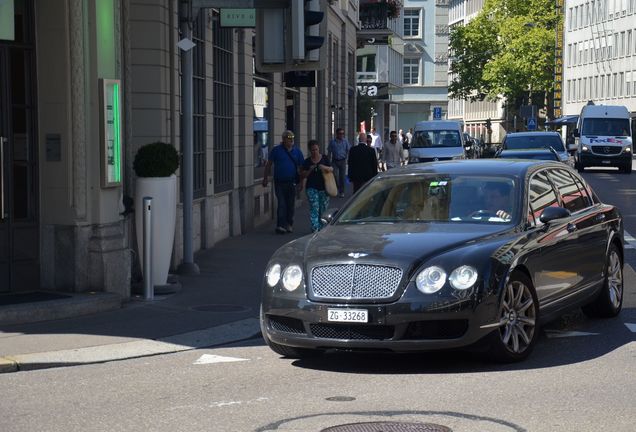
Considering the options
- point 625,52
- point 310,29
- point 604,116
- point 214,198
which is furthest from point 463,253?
point 625,52

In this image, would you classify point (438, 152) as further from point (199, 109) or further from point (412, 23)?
point (412, 23)

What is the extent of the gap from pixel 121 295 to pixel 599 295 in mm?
4476

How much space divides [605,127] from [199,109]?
39.0m

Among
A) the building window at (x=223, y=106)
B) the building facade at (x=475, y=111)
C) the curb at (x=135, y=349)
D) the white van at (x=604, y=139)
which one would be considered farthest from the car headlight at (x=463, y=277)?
the building facade at (x=475, y=111)

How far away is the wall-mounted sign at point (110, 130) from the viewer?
44.6ft

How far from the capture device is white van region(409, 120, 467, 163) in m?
42.3

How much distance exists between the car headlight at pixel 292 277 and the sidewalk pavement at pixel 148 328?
1489mm

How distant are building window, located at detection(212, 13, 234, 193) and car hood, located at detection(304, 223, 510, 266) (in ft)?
33.6

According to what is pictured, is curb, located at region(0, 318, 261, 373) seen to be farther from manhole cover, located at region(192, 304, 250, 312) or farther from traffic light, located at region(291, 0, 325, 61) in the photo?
traffic light, located at region(291, 0, 325, 61)

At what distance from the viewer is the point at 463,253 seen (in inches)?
388

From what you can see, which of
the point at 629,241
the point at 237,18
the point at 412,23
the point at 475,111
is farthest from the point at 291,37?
the point at 475,111

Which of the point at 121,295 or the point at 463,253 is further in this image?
the point at 121,295

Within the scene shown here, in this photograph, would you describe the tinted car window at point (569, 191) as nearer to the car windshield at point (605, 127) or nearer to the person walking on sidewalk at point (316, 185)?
the person walking on sidewalk at point (316, 185)

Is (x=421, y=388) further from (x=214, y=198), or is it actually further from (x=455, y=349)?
(x=214, y=198)
